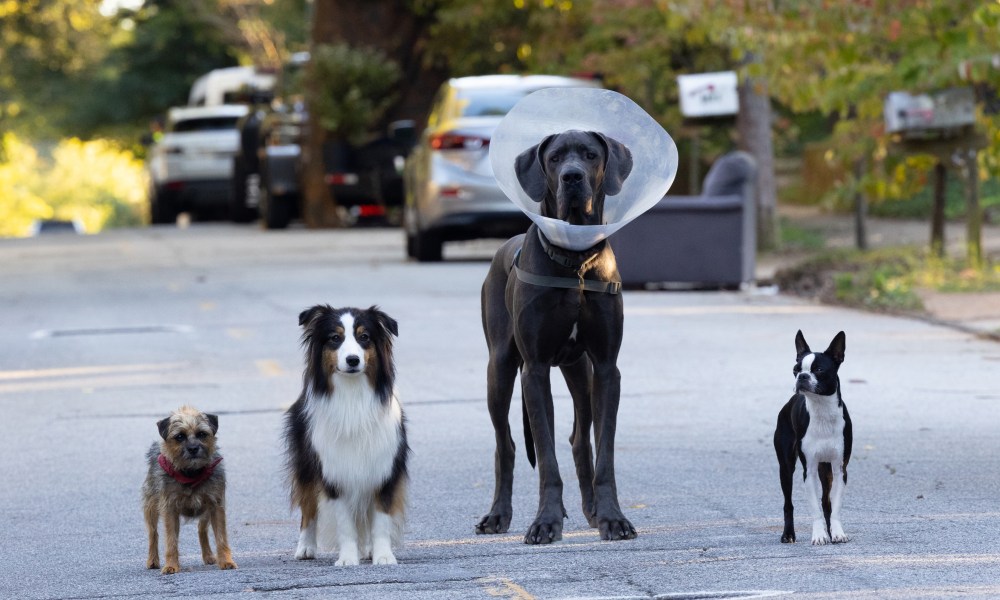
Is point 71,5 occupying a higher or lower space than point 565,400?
higher

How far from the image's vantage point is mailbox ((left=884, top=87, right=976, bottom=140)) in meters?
18.5

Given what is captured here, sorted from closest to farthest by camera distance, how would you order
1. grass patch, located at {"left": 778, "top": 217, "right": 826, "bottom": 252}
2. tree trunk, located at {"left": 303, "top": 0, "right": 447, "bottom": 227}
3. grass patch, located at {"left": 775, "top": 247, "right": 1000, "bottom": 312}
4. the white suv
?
grass patch, located at {"left": 775, "top": 247, "right": 1000, "bottom": 312} → grass patch, located at {"left": 778, "top": 217, "right": 826, "bottom": 252} → tree trunk, located at {"left": 303, "top": 0, "right": 447, "bottom": 227} → the white suv

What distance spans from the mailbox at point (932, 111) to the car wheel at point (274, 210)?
16095mm

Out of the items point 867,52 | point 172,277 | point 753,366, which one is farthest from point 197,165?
point 753,366

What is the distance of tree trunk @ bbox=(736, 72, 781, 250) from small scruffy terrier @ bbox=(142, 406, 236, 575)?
1767 centimetres

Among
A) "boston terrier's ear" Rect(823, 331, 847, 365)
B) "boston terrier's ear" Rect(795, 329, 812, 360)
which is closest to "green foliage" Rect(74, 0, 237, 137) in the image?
"boston terrier's ear" Rect(795, 329, 812, 360)

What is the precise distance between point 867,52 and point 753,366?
7.26 m

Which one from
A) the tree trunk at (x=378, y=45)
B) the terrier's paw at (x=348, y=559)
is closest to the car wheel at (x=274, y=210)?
the tree trunk at (x=378, y=45)

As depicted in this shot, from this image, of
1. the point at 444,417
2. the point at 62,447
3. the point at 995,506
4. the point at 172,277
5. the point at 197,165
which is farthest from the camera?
the point at 197,165

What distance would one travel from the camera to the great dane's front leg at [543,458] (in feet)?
22.3

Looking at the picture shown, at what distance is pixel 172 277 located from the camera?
2195cm

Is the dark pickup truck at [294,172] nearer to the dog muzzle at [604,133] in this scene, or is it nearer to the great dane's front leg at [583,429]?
the great dane's front leg at [583,429]

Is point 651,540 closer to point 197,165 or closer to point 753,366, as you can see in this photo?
point 753,366

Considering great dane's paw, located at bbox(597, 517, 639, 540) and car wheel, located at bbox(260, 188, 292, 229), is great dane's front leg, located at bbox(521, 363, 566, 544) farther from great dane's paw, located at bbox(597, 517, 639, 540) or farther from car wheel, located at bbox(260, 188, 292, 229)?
car wheel, located at bbox(260, 188, 292, 229)
